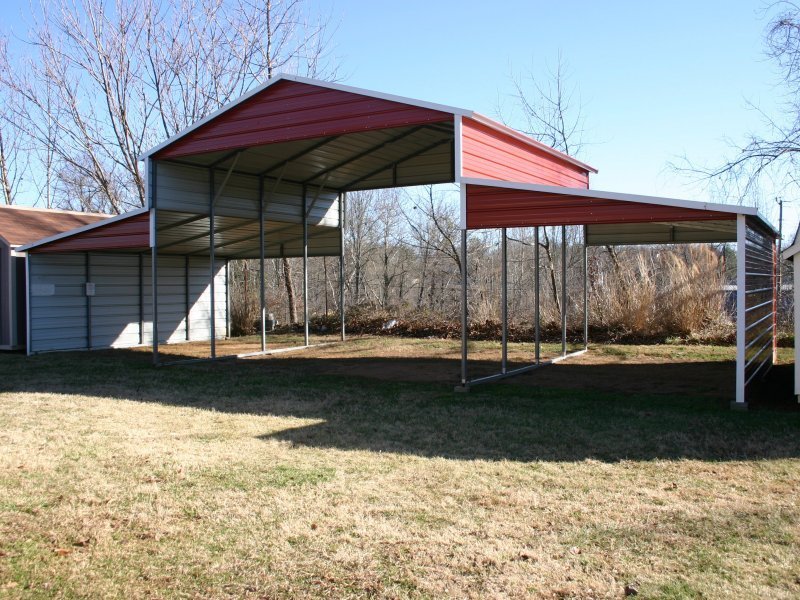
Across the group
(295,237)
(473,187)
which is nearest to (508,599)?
(473,187)

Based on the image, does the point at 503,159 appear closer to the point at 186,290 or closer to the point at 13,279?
the point at 186,290

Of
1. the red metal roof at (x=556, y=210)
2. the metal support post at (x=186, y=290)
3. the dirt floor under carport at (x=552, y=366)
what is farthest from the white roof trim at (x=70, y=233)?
the red metal roof at (x=556, y=210)

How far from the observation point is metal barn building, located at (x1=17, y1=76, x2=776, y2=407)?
27.3 ft

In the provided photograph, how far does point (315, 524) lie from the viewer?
A: 156 inches

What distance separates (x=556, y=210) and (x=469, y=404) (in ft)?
8.15

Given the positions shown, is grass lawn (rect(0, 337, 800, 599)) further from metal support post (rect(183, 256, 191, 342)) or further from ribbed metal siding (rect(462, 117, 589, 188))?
metal support post (rect(183, 256, 191, 342))

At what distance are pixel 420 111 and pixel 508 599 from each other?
273 inches

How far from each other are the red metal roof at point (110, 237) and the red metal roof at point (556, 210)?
6163 millimetres

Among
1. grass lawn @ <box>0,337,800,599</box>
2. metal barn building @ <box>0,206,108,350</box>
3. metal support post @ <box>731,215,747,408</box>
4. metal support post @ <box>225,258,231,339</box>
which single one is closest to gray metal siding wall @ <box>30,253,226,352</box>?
metal support post @ <box>225,258,231,339</box>

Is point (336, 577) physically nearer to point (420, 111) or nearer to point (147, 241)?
point (420, 111)

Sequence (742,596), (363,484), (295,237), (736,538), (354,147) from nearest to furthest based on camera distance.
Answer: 1. (742,596)
2. (736,538)
3. (363,484)
4. (354,147)
5. (295,237)

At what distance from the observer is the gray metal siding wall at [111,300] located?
557 inches

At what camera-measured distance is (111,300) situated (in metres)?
15.5

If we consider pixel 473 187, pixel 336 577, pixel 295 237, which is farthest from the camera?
pixel 295 237
